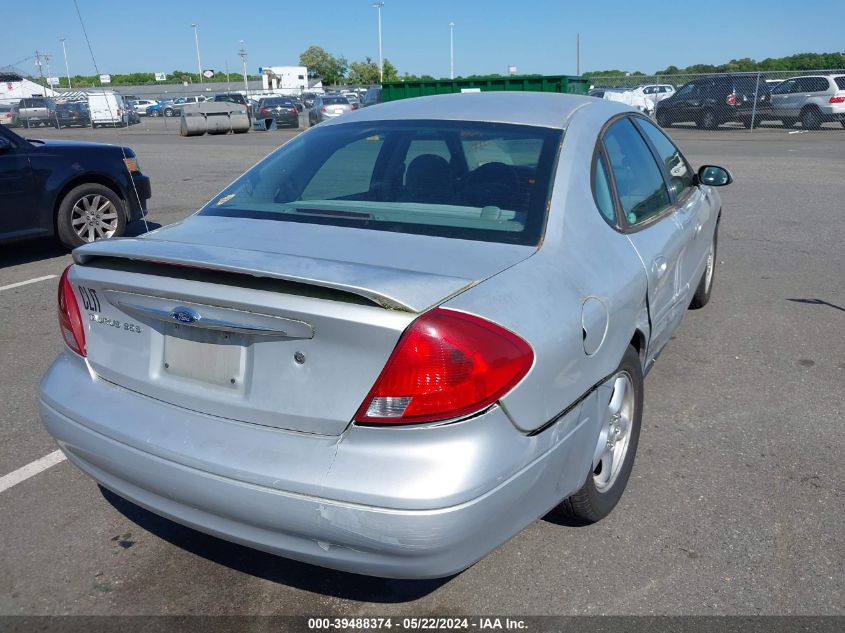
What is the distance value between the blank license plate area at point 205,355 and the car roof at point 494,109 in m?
1.55

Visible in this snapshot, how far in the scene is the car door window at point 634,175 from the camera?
3.37 meters

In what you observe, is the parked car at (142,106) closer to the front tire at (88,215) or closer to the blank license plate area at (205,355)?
the front tire at (88,215)

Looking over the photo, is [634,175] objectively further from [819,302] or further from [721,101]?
[721,101]

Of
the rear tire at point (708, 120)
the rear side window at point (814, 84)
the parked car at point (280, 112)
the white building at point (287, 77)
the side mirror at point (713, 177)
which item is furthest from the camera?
the white building at point (287, 77)

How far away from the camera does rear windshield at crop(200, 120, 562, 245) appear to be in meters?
2.82

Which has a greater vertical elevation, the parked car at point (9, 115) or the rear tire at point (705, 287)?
the rear tire at point (705, 287)

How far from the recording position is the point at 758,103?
25922 millimetres

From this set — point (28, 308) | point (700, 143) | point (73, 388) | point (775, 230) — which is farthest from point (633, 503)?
point (700, 143)

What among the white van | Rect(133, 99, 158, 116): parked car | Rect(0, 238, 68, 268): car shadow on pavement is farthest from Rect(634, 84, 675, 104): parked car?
Rect(133, 99, 158, 116): parked car

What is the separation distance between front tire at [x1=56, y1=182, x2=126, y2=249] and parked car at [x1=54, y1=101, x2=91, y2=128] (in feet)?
97.9

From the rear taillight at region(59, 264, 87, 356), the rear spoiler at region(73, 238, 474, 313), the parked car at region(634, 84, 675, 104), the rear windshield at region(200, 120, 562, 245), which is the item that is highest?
the rear windshield at region(200, 120, 562, 245)

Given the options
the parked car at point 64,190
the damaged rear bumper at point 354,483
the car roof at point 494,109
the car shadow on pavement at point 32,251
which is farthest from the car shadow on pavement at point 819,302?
the car shadow on pavement at point 32,251

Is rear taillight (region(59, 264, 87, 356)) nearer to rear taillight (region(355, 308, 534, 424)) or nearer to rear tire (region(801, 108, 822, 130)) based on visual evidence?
rear taillight (region(355, 308, 534, 424))

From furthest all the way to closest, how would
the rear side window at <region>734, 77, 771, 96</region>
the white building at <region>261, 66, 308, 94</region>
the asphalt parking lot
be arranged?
the white building at <region>261, 66, 308, 94</region> → the rear side window at <region>734, 77, 771, 96</region> → the asphalt parking lot
